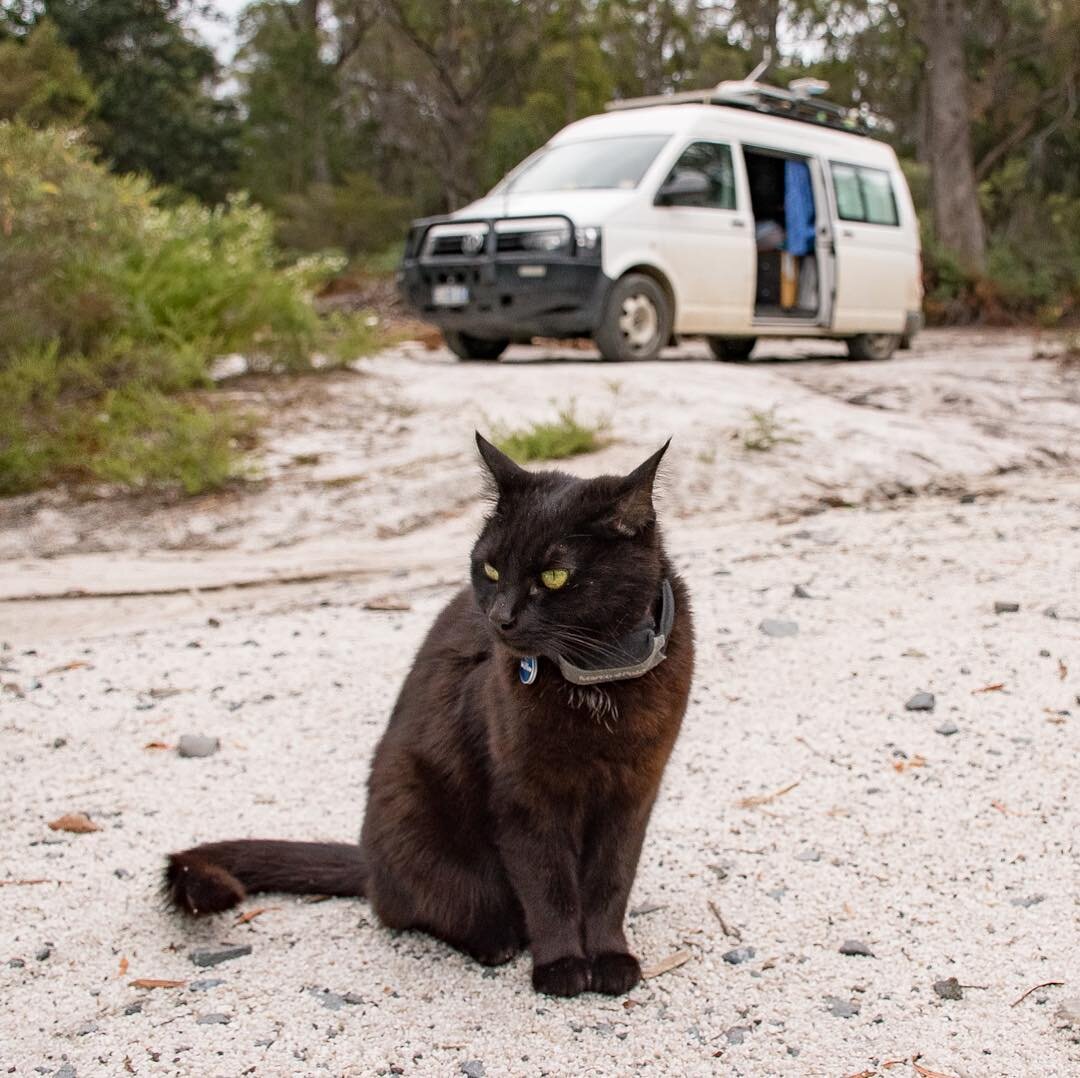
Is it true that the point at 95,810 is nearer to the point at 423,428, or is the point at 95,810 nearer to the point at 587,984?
the point at 587,984

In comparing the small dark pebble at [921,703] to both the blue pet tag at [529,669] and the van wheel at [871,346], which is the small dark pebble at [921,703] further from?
the van wheel at [871,346]

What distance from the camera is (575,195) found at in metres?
10.3

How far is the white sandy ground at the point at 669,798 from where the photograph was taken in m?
2.43

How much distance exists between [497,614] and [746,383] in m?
7.39

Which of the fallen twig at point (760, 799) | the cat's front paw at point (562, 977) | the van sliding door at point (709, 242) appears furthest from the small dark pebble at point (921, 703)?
the van sliding door at point (709, 242)

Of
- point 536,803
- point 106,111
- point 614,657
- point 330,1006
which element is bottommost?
point 330,1006

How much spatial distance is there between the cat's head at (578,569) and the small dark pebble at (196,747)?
1763 millimetres

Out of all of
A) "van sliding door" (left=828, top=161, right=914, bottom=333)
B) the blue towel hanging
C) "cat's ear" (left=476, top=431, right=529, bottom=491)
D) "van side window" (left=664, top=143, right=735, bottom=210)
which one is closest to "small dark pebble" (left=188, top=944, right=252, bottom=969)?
"cat's ear" (left=476, top=431, right=529, bottom=491)

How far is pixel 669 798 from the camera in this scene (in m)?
3.51

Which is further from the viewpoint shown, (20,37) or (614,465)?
(20,37)

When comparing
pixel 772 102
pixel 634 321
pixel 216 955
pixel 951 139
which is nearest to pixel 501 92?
pixel 951 139

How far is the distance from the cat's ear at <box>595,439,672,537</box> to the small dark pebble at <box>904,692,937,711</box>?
181 cm

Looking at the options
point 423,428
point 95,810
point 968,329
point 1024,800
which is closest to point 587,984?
point 1024,800

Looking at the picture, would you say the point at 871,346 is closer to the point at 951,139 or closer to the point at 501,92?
the point at 951,139
